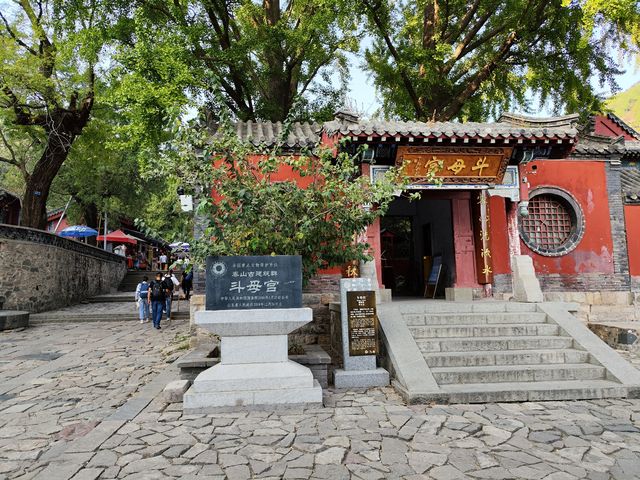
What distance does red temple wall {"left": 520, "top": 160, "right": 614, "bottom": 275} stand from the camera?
402 inches

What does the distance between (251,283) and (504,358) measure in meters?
3.85

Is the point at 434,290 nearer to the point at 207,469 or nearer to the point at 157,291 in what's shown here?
the point at 157,291

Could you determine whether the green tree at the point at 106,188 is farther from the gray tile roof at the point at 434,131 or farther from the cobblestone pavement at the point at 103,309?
the gray tile roof at the point at 434,131

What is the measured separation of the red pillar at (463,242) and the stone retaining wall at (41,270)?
13123 mm

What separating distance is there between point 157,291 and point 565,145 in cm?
1068

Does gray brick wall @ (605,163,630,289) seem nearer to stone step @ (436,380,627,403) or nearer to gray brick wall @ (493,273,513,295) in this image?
gray brick wall @ (493,273,513,295)

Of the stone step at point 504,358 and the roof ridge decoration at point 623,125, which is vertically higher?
the roof ridge decoration at point 623,125

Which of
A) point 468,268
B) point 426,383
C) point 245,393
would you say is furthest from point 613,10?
point 245,393

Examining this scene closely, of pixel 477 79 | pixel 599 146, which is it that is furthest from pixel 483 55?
pixel 599 146

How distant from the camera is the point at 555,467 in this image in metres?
3.49

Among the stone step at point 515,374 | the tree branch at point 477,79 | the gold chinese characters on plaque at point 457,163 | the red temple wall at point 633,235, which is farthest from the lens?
the tree branch at point 477,79

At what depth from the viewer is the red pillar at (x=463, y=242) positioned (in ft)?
33.2

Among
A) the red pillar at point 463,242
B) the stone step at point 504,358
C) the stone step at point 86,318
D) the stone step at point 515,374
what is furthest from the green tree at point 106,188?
the stone step at point 515,374

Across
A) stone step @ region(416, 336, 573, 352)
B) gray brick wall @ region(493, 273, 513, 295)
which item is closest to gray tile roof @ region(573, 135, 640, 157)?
gray brick wall @ region(493, 273, 513, 295)
